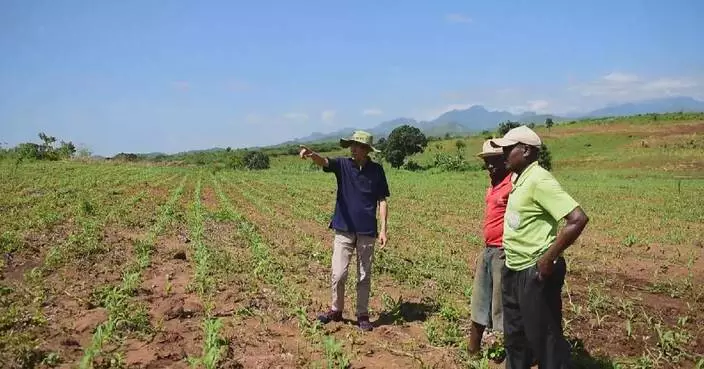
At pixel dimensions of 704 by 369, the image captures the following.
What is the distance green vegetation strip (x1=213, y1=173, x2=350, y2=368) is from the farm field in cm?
2

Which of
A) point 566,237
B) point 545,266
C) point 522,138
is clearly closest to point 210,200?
point 522,138

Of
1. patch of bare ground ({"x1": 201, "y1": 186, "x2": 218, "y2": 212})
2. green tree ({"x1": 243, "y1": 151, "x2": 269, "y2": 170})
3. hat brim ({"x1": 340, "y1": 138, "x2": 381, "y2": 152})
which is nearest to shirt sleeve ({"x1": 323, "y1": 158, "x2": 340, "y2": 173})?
hat brim ({"x1": 340, "y1": 138, "x2": 381, "y2": 152})

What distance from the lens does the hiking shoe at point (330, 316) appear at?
17.8 ft

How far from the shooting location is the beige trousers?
209 inches

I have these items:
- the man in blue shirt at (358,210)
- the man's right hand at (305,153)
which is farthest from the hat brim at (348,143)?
the man's right hand at (305,153)

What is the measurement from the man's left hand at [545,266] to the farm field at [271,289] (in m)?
1.49

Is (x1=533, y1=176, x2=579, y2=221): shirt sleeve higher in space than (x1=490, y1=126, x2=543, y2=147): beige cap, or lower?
lower

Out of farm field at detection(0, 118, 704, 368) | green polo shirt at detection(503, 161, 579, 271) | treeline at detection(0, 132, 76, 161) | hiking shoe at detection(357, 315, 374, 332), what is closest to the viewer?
green polo shirt at detection(503, 161, 579, 271)

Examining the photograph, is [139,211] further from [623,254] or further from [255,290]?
[623,254]

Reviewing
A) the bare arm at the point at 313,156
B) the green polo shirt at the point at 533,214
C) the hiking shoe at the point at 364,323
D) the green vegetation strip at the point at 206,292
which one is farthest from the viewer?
the hiking shoe at the point at 364,323

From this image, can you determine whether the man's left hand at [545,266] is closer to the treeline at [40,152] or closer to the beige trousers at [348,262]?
the beige trousers at [348,262]

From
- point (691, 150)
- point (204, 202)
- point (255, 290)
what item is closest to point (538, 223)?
point (255, 290)

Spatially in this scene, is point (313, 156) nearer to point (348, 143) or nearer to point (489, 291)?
point (348, 143)

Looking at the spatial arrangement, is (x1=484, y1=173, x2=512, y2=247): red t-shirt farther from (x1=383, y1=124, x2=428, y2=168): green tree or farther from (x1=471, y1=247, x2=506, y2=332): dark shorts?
(x1=383, y1=124, x2=428, y2=168): green tree
